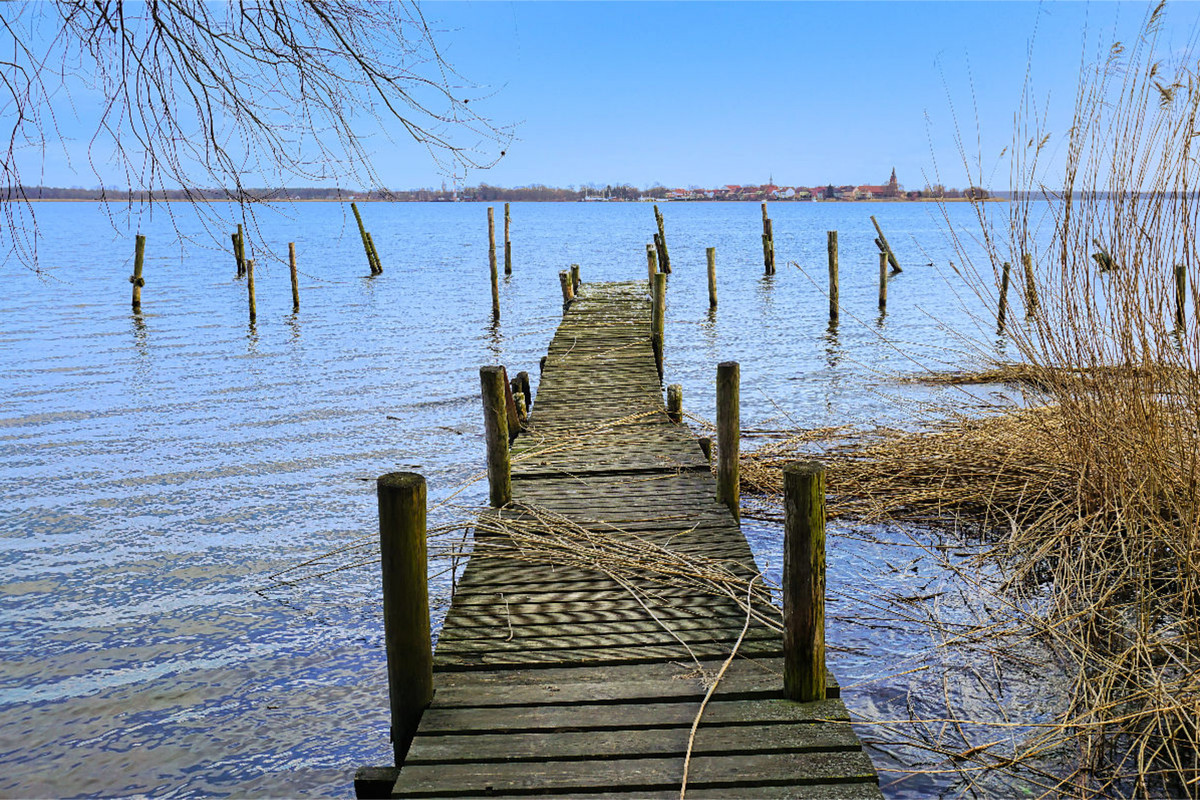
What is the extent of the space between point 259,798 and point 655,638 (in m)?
2.29

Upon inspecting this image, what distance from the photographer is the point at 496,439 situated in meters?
6.40

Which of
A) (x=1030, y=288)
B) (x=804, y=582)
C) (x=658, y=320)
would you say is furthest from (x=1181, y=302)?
(x=804, y=582)

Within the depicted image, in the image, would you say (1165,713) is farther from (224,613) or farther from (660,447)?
(224,613)

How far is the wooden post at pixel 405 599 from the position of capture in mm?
3682

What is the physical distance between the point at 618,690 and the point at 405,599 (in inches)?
39.5

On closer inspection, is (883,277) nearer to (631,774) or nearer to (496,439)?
(496,439)

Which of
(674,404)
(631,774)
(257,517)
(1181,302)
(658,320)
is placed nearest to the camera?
(631,774)

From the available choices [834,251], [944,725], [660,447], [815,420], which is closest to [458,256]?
[834,251]

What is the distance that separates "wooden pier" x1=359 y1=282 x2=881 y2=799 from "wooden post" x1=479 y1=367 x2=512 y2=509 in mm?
160

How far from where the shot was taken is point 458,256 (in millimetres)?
58719

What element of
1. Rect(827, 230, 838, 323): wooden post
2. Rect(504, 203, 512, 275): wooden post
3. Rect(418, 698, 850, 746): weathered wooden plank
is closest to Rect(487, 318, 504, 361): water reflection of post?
Rect(504, 203, 512, 275): wooden post

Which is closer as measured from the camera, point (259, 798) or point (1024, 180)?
point (259, 798)

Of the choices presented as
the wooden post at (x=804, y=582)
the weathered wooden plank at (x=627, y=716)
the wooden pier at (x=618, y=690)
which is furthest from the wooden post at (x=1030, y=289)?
the weathered wooden plank at (x=627, y=716)

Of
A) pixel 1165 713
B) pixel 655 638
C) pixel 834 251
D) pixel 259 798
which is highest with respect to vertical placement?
pixel 834 251
